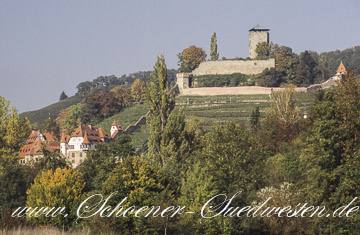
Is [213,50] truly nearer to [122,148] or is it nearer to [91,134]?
[91,134]

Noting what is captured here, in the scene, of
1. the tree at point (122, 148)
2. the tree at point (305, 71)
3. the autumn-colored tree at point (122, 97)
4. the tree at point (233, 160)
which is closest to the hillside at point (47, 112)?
the autumn-colored tree at point (122, 97)

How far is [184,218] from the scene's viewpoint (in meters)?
34.9

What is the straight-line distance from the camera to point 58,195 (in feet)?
128

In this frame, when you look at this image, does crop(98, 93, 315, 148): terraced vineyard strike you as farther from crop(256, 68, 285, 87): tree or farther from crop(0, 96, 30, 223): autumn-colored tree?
crop(0, 96, 30, 223): autumn-colored tree

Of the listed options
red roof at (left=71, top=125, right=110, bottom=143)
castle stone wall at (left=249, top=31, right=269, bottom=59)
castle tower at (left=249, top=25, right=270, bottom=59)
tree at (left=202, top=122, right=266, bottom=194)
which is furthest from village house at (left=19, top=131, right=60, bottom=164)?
castle tower at (left=249, top=25, right=270, bottom=59)

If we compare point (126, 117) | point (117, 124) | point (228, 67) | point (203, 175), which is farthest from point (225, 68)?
point (203, 175)

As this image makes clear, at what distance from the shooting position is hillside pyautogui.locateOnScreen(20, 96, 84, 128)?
136038 mm

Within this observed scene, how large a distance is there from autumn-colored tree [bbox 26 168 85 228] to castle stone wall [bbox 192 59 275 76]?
67.6 meters

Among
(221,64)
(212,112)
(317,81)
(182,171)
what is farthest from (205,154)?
(221,64)

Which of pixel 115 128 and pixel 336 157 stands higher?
pixel 336 157

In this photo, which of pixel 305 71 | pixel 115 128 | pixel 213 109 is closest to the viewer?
pixel 115 128

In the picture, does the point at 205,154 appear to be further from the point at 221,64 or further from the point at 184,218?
the point at 221,64

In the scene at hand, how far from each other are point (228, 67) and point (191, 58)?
808 centimetres

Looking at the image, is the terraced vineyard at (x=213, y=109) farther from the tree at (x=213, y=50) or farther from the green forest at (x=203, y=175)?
the green forest at (x=203, y=175)
